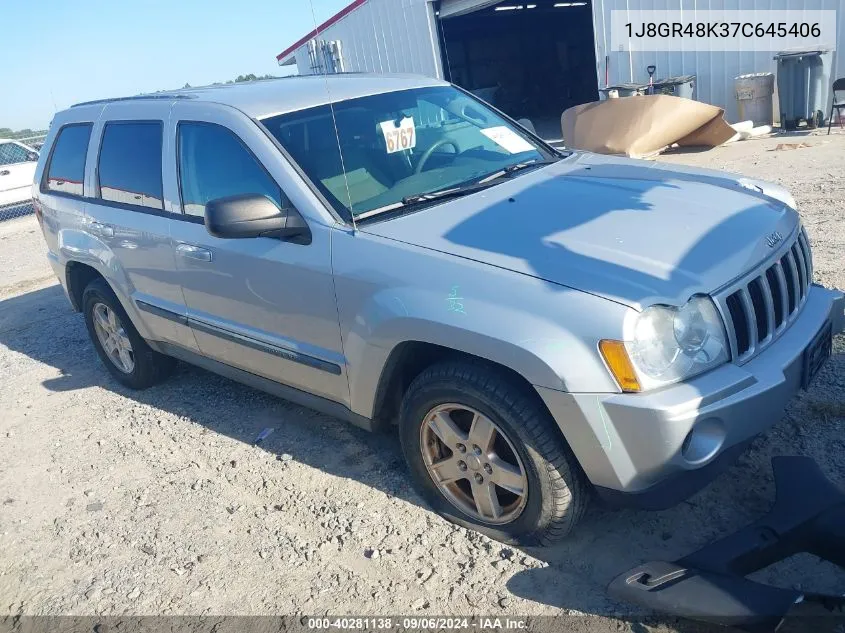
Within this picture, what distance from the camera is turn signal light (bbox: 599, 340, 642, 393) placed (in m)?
2.41

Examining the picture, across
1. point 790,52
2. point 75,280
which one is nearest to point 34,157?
point 75,280

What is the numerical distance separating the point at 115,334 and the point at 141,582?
91.6 inches

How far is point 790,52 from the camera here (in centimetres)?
1085

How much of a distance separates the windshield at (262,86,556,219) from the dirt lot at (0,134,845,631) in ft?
4.54

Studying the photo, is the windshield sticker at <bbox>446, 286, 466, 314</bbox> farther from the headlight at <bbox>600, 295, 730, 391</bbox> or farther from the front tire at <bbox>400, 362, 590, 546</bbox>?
the headlight at <bbox>600, 295, 730, 391</bbox>

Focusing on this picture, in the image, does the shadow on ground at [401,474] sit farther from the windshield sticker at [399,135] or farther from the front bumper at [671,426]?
the windshield sticker at [399,135]

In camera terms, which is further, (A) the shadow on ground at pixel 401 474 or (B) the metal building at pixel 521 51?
(B) the metal building at pixel 521 51

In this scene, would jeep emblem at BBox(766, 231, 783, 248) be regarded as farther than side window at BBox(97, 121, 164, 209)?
No

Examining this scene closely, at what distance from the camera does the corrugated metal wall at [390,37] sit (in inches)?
597

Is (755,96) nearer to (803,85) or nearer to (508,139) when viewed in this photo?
(803,85)

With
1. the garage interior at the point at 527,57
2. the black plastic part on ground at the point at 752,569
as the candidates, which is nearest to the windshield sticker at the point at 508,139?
the black plastic part on ground at the point at 752,569

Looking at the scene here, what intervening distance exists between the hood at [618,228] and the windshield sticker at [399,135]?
1.77 feet

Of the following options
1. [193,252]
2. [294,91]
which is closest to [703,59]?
[294,91]

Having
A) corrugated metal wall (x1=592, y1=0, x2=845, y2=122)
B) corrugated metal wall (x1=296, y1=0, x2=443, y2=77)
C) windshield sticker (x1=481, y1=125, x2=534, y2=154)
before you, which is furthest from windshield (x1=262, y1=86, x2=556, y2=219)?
corrugated metal wall (x1=296, y1=0, x2=443, y2=77)
